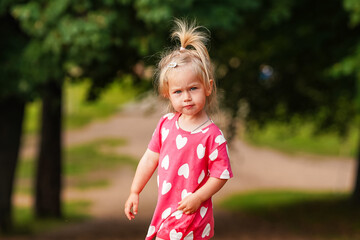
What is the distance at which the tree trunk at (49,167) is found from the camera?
42.9ft

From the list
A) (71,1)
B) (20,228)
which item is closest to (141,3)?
(71,1)

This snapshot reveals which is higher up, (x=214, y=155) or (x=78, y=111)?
(x=78, y=111)

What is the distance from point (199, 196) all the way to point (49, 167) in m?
11.2

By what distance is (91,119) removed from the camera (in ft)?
106

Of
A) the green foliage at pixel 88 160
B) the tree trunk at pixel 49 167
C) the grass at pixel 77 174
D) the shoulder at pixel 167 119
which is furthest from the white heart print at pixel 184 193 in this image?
the green foliage at pixel 88 160

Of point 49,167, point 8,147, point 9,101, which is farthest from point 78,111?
point 9,101

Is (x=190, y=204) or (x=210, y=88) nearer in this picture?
(x=190, y=204)

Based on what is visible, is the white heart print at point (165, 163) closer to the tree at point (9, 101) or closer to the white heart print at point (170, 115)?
the white heart print at point (170, 115)

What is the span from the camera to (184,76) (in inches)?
109

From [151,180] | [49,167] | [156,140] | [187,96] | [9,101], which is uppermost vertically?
[151,180]

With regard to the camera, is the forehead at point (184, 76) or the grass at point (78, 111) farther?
the grass at point (78, 111)

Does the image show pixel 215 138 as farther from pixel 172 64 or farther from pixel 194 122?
pixel 172 64

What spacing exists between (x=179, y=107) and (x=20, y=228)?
10.1 meters

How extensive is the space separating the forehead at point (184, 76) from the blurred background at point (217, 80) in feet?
0.89
